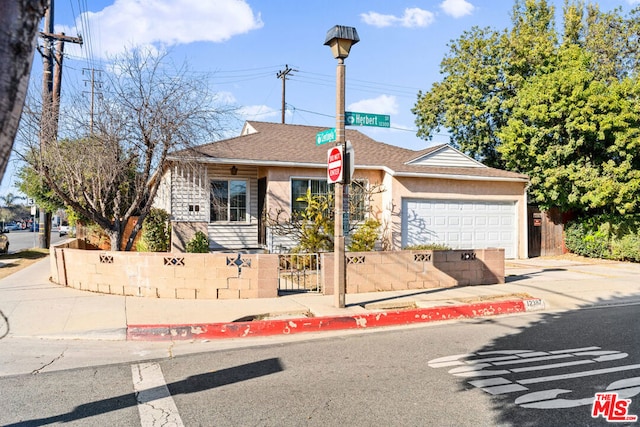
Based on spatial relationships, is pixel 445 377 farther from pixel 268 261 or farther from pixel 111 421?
pixel 268 261

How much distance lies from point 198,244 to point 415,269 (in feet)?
22.7

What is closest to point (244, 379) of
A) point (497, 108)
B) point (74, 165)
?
point (74, 165)

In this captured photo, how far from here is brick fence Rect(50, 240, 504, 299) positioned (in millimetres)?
9711

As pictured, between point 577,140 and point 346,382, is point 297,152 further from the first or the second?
point 346,382

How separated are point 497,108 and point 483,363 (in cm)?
2071

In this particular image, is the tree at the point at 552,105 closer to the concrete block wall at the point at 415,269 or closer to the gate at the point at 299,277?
the concrete block wall at the point at 415,269

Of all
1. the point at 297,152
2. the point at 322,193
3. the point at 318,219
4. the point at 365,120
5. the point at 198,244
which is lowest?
the point at 198,244

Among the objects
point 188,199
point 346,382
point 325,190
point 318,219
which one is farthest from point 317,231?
point 346,382

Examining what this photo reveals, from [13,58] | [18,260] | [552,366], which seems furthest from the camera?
[18,260]

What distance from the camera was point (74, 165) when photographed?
11.7 meters

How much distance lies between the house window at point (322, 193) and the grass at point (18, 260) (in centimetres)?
871

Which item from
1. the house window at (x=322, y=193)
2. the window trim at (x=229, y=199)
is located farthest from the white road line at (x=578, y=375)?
the window trim at (x=229, y=199)

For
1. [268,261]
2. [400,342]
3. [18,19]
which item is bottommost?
[400,342]

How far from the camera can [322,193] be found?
16.3m
